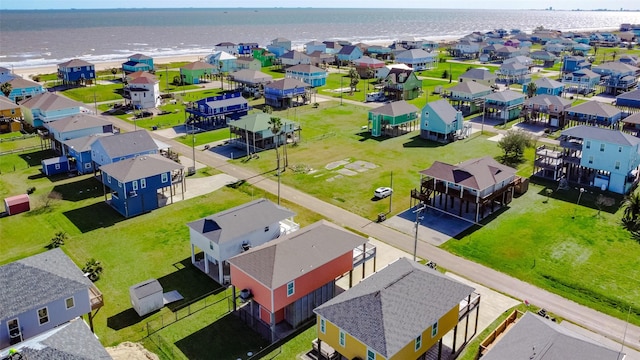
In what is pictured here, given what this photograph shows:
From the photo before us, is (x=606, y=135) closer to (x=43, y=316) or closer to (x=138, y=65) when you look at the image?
(x=43, y=316)

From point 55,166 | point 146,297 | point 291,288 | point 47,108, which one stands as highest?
point 47,108

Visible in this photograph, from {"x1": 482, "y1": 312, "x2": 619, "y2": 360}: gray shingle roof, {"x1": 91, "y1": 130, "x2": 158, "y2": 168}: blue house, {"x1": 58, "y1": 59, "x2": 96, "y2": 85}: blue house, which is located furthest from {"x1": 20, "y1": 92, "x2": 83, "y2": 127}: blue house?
{"x1": 482, "y1": 312, "x2": 619, "y2": 360}: gray shingle roof

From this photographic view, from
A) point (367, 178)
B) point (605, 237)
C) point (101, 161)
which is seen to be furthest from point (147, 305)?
point (605, 237)

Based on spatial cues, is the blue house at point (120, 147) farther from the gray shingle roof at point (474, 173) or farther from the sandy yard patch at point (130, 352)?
the gray shingle roof at point (474, 173)

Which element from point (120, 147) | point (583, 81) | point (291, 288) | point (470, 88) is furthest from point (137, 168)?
point (583, 81)

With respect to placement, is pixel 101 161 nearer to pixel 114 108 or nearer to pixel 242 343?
pixel 242 343
